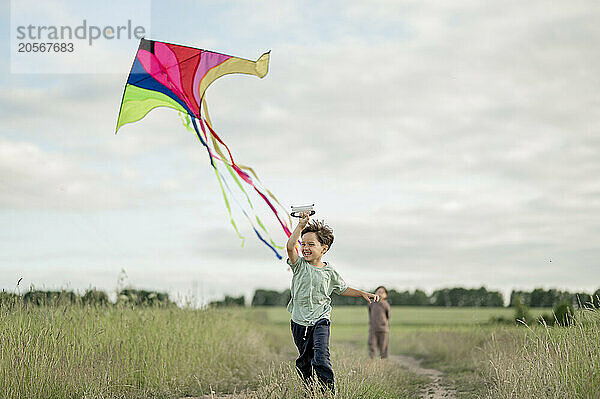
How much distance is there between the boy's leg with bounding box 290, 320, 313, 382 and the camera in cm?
648

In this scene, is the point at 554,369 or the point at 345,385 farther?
the point at 345,385

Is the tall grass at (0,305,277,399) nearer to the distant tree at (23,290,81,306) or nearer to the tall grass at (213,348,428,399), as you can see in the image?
the distant tree at (23,290,81,306)

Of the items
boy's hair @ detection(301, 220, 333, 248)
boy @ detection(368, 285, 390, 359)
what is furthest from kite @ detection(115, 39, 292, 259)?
boy @ detection(368, 285, 390, 359)

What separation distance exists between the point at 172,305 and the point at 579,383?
7.51 metres

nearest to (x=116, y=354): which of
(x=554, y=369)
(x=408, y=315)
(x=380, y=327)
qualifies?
(x=554, y=369)

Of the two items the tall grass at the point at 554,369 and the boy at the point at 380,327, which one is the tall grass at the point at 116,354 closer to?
the tall grass at the point at 554,369

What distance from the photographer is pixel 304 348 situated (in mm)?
6484

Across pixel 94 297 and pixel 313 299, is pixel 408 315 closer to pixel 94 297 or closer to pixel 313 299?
pixel 94 297

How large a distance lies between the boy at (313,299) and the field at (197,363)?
308 mm

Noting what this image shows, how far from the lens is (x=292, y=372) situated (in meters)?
6.79

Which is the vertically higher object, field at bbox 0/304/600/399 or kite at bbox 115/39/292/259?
kite at bbox 115/39/292/259

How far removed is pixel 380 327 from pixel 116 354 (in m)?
7.32

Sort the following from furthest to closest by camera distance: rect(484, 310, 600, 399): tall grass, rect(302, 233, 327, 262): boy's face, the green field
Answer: the green field, rect(302, 233, 327, 262): boy's face, rect(484, 310, 600, 399): tall grass

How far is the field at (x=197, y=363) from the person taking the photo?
21.4 ft
